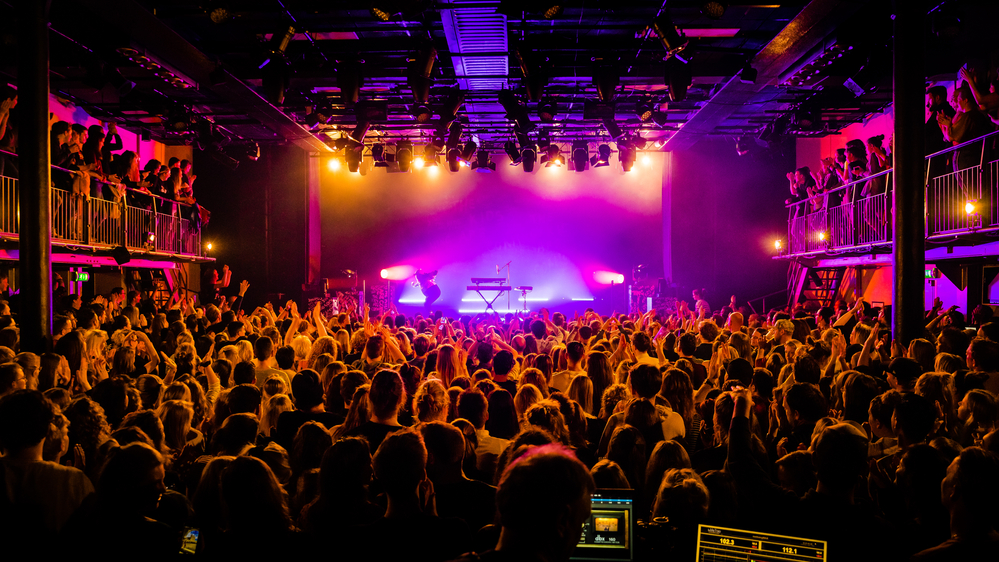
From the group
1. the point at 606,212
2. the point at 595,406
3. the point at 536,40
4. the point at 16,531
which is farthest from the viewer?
the point at 606,212

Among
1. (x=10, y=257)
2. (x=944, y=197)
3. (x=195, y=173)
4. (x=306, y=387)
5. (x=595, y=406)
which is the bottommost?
(x=595, y=406)

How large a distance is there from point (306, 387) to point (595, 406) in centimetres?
221

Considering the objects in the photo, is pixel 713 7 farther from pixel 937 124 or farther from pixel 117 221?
pixel 117 221

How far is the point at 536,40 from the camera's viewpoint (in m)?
9.53

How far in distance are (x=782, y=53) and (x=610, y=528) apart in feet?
30.2

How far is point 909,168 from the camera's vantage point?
6.38 metres

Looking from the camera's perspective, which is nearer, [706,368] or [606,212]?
[706,368]

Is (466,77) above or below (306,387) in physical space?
above

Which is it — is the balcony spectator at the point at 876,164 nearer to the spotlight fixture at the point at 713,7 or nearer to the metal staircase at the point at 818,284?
the metal staircase at the point at 818,284

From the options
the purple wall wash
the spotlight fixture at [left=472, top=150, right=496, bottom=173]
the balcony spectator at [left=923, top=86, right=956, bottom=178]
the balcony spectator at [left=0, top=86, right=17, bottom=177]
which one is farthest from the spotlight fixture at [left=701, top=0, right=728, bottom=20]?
the purple wall wash

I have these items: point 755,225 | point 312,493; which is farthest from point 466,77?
point 755,225

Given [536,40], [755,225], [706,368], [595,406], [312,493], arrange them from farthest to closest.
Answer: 1. [755,225]
2. [536,40]
3. [706,368]
4. [595,406]
5. [312,493]

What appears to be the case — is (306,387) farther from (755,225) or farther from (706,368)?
(755,225)

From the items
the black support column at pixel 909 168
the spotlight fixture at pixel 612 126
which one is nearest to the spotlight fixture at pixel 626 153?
the spotlight fixture at pixel 612 126
